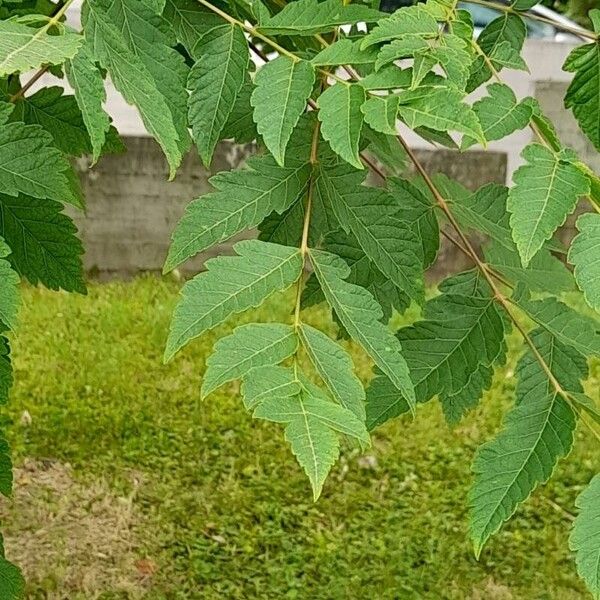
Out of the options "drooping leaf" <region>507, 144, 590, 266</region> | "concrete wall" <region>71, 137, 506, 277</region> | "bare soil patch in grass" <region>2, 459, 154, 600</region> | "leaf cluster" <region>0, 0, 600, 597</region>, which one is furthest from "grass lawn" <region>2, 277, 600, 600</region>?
"drooping leaf" <region>507, 144, 590, 266</region>

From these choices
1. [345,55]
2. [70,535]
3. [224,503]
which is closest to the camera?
[345,55]

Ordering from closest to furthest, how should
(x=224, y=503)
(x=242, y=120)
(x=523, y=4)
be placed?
(x=242, y=120)
(x=523, y=4)
(x=224, y=503)

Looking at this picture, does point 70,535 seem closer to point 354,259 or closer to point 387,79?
point 354,259

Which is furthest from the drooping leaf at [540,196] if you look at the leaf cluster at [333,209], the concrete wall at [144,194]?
the concrete wall at [144,194]

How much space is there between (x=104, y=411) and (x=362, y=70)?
1940 millimetres

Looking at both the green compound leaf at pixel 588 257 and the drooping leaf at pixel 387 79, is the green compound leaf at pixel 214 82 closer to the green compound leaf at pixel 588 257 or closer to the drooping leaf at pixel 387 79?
the drooping leaf at pixel 387 79

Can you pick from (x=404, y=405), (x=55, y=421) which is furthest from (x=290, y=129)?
(x=55, y=421)

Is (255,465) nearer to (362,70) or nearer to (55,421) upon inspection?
(55,421)

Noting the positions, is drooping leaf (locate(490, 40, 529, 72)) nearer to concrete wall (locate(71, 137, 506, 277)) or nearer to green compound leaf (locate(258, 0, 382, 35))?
green compound leaf (locate(258, 0, 382, 35))

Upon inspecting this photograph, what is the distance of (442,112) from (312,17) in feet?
0.63

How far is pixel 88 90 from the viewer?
1.98 ft

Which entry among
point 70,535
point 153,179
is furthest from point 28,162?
point 153,179

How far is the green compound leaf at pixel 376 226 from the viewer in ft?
2.59

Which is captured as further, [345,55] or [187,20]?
[187,20]
